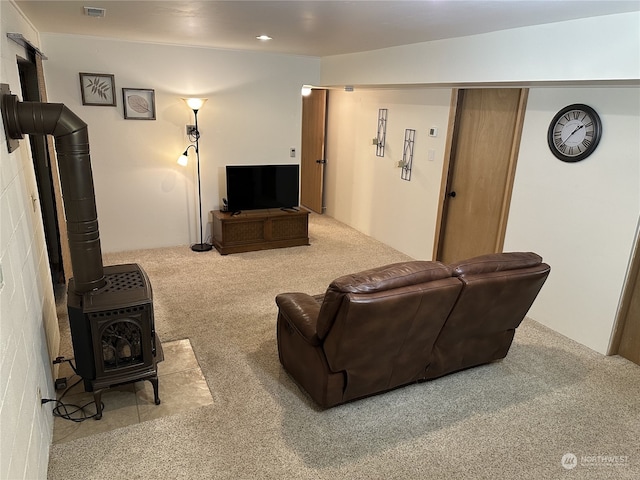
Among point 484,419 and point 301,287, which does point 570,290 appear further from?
point 301,287

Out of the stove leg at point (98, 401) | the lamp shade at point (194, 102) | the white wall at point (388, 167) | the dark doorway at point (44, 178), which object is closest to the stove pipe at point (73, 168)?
the stove leg at point (98, 401)

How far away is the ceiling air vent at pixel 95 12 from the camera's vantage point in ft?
10.2

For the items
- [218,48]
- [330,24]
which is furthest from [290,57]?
[330,24]

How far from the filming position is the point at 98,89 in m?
4.67

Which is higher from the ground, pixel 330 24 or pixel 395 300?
pixel 330 24

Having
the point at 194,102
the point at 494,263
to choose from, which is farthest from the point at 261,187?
the point at 494,263

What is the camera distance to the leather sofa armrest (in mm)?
2549

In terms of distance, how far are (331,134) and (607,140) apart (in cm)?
441

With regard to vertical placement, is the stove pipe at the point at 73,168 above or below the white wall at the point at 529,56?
below

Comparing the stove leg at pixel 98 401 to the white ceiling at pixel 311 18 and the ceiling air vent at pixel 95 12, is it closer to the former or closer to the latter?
the white ceiling at pixel 311 18

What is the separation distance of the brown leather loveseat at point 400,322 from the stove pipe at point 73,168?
117cm

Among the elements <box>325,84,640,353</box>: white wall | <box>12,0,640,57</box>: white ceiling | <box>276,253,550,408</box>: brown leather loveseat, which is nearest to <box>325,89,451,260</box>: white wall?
<box>325,84,640,353</box>: white wall

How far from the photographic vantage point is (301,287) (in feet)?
14.6

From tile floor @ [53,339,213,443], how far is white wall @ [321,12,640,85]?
3057 mm
